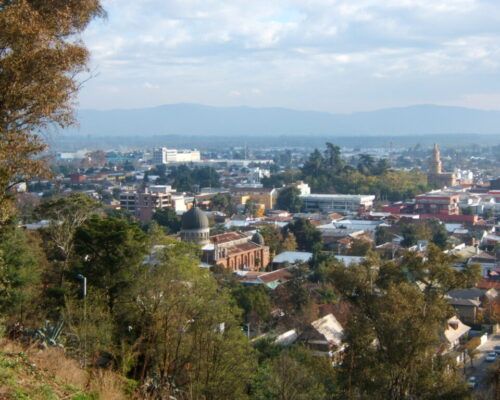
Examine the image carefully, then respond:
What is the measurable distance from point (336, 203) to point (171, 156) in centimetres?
6643

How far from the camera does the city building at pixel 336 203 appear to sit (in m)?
50.7

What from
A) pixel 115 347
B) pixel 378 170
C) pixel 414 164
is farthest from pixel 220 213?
pixel 414 164

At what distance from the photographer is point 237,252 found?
29.8 metres

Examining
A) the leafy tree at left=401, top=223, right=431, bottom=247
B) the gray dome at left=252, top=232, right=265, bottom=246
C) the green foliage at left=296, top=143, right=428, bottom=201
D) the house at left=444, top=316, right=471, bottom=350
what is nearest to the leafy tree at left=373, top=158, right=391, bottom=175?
the green foliage at left=296, top=143, right=428, bottom=201

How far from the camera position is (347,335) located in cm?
1024

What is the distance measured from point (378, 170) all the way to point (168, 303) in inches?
2113

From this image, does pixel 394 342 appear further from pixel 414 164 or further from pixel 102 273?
pixel 414 164

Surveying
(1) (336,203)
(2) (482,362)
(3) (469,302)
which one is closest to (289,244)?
(3) (469,302)

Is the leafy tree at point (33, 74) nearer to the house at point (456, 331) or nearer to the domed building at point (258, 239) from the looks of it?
the house at point (456, 331)

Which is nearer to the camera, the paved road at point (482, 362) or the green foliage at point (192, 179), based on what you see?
the paved road at point (482, 362)

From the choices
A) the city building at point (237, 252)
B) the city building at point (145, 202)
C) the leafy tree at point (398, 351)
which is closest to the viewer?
the leafy tree at point (398, 351)

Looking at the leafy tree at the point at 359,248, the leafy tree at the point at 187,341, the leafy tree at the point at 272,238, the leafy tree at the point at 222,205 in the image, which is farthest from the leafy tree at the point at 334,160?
the leafy tree at the point at 187,341

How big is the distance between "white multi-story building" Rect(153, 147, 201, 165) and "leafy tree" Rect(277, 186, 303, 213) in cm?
5964

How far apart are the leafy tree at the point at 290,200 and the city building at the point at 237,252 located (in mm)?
A: 18285
